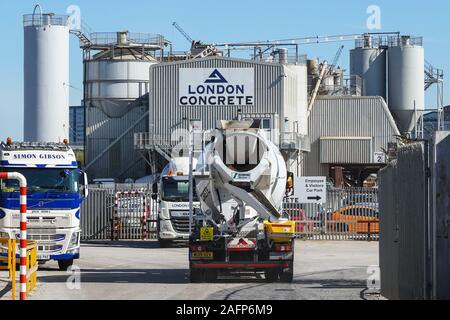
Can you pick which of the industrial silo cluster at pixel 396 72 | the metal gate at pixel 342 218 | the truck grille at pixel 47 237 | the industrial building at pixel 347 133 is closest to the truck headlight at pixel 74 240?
the truck grille at pixel 47 237

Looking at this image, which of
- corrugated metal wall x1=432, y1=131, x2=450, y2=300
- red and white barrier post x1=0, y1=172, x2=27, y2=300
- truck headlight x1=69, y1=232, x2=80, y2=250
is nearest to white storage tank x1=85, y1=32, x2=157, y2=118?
truck headlight x1=69, y1=232, x2=80, y2=250

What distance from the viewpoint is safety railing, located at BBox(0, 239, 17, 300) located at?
19.6 metres

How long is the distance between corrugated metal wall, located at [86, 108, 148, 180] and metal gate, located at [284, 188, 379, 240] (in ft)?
97.8

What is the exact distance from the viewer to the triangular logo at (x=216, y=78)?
64.9 m

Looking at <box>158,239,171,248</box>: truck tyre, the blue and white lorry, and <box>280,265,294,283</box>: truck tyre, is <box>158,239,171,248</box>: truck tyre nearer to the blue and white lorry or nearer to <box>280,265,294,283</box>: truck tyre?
the blue and white lorry

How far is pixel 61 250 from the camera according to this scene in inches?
1061

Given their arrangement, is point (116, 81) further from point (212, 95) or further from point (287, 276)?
point (287, 276)

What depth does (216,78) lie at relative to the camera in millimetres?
65062

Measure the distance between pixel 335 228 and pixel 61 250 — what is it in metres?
19.7

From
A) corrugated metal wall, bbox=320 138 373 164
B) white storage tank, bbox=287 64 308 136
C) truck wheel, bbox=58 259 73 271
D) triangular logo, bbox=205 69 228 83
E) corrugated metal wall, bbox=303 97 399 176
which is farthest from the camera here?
Result: corrugated metal wall, bbox=303 97 399 176

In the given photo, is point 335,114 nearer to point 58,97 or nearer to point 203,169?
point 58,97

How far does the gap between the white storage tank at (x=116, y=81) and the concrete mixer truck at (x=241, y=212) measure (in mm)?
50127
